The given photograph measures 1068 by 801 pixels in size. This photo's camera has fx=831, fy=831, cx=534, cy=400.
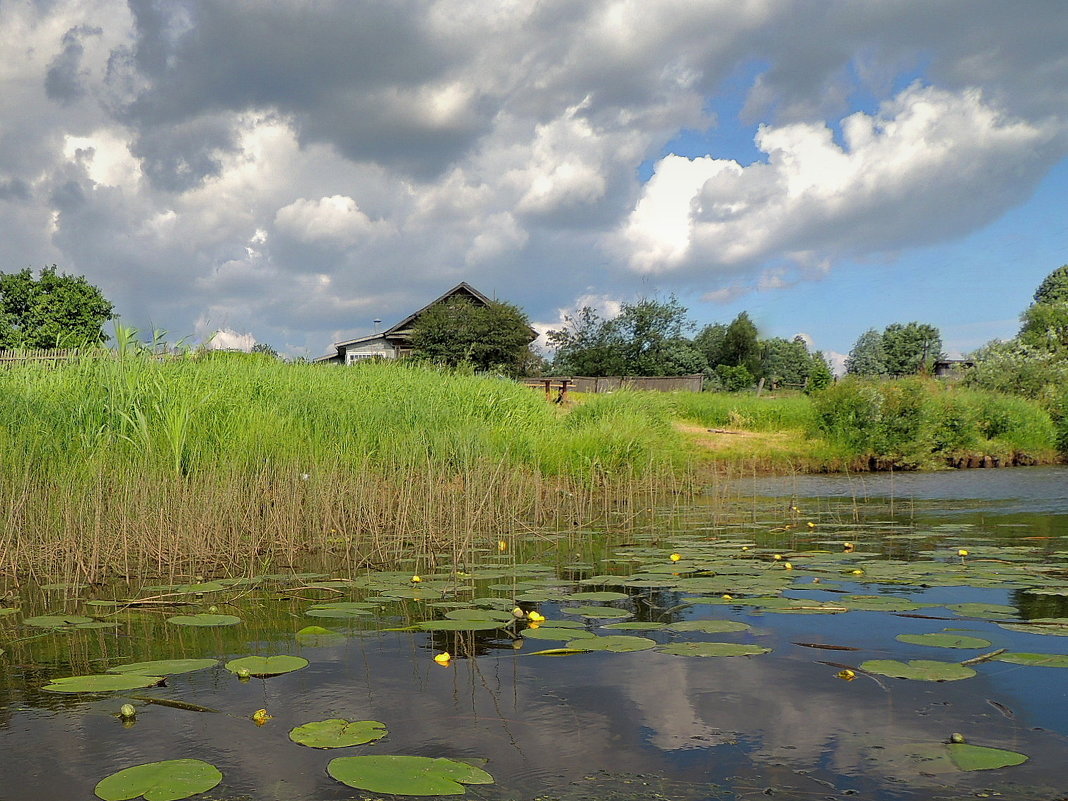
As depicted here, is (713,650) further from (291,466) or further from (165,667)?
(291,466)

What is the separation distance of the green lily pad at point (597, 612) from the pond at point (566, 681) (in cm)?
2

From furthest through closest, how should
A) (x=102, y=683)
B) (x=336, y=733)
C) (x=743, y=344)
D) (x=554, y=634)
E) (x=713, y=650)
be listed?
(x=743, y=344) < (x=554, y=634) < (x=713, y=650) < (x=102, y=683) < (x=336, y=733)

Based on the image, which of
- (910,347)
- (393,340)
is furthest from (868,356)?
(393,340)

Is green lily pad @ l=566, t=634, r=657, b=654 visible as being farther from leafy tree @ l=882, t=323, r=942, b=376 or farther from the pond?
leafy tree @ l=882, t=323, r=942, b=376

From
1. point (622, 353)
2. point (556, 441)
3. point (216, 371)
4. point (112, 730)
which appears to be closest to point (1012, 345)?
point (622, 353)

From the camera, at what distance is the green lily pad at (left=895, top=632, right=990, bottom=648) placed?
431cm

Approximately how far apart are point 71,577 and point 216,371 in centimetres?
629

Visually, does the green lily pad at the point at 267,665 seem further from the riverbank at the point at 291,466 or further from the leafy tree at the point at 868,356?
the leafy tree at the point at 868,356

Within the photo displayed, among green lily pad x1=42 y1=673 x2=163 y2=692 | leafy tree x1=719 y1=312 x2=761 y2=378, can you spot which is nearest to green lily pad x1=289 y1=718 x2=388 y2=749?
green lily pad x1=42 y1=673 x2=163 y2=692

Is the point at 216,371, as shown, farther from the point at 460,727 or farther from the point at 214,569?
the point at 460,727

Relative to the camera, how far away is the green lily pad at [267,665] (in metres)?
4.00

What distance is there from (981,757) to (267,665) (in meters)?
3.11

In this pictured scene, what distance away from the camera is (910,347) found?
75.0 meters

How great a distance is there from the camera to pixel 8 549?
665 centimetres
